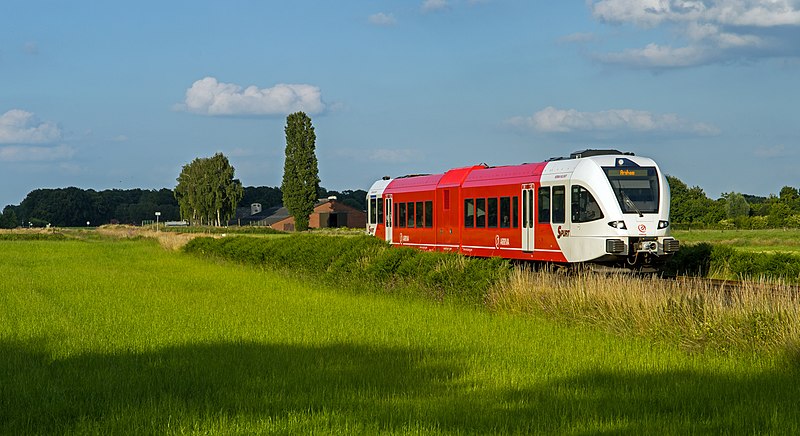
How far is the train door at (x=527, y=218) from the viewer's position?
28.8 meters

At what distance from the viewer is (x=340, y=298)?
76.6 ft

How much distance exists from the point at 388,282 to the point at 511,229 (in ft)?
18.5

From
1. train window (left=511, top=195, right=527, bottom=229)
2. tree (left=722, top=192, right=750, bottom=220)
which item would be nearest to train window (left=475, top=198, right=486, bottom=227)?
train window (left=511, top=195, right=527, bottom=229)

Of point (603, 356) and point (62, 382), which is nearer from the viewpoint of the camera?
point (62, 382)

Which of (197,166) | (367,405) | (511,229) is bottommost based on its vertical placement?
(367,405)

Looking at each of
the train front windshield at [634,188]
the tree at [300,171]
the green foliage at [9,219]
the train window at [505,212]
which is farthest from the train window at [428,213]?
the green foliage at [9,219]

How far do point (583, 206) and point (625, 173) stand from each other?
4.55ft

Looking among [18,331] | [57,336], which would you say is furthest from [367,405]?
[18,331]

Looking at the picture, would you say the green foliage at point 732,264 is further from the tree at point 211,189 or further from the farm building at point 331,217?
the tree at point 211,189

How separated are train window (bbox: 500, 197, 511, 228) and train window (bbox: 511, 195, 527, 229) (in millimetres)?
202

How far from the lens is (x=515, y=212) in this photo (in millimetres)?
29484

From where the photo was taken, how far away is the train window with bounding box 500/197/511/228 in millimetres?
29875

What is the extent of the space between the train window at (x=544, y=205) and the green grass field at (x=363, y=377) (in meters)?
Result: 8.87

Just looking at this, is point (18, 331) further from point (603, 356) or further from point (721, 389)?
point (721, 389)
